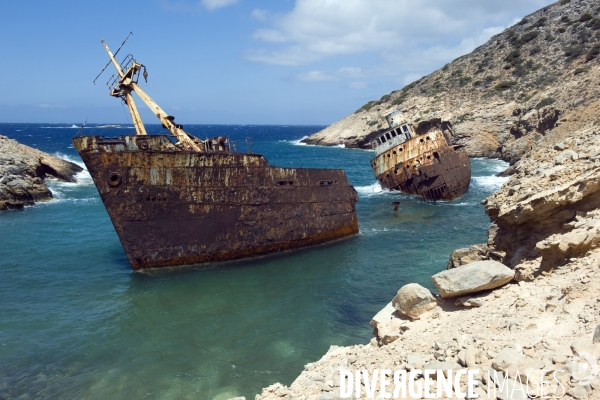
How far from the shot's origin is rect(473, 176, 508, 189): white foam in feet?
94.3

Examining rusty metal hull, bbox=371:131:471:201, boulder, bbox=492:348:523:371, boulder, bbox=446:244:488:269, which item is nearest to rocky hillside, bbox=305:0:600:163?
rusty metal hull, bbox=371:131:471:201

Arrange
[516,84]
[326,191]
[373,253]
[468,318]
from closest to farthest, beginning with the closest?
[468,318]
[373,253]
[326,191]
[516,84]

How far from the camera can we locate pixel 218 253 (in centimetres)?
1393

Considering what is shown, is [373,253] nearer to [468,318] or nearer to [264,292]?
[264,292]

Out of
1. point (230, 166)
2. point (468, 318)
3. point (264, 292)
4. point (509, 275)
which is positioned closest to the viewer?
point (468, 318)

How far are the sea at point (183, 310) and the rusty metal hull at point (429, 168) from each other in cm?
682

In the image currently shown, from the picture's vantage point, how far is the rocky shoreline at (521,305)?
4.28m

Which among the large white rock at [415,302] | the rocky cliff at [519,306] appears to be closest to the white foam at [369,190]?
the rocky cliff at [519,306]

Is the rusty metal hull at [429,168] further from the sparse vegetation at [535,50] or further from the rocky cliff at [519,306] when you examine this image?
the sparse vegetation at [535,50]

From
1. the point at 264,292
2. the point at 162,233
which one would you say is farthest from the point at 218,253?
the point at 264,292

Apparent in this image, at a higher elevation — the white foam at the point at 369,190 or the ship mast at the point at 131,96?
the ship mast at the point at 131,96

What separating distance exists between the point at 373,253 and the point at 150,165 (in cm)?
838

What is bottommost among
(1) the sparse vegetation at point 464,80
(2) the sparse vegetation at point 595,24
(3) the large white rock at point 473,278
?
(3) the large white rock at point 473,278

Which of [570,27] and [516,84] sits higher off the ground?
[570,27]
